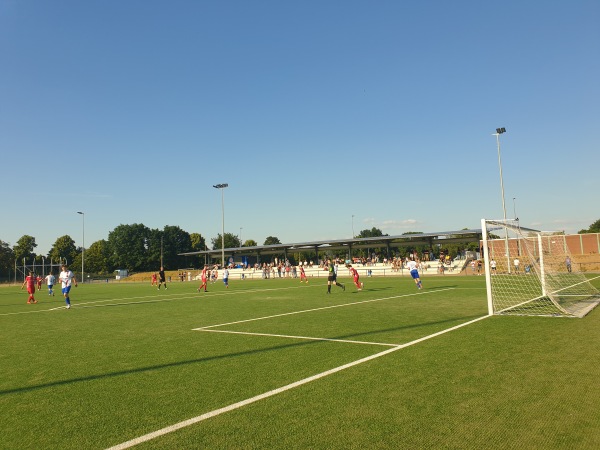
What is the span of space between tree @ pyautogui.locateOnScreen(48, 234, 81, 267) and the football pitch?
4669 inches

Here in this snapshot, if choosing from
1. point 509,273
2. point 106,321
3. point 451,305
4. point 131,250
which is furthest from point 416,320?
point 131,250

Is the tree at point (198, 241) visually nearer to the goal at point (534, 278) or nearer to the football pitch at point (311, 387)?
the goal at point (534, 278)

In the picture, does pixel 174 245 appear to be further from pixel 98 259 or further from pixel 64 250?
pixel 64 250

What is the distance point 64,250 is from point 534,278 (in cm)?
12240

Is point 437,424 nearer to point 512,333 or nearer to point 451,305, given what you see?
point 512,333

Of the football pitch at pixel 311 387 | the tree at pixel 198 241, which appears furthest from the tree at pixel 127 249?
the football pitch at pixel 311 387

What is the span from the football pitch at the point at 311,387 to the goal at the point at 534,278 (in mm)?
2385

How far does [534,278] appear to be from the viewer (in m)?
19.9

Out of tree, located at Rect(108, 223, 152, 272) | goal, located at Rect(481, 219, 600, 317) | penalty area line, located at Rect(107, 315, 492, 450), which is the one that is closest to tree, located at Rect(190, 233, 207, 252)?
tree, located at Rect(108, 223, 152, 272)

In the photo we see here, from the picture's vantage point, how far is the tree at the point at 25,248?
106 metres

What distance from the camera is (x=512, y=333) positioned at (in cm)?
937

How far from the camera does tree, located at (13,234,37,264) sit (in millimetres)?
105750

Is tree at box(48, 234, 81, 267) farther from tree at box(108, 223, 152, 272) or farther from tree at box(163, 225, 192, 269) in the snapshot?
tree at box(163, 225, 192, 269)

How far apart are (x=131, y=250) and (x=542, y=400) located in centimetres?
11220
